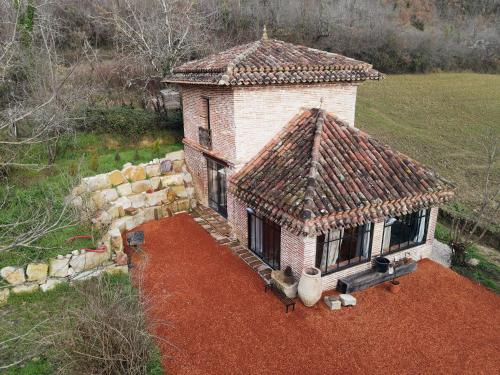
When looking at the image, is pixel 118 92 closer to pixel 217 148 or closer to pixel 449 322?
pixel 217 148

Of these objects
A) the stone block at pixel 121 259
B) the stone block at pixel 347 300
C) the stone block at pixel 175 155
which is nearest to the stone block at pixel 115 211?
the stone block at pixel 121 259

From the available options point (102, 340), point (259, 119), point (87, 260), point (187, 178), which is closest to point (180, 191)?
point (187, 178)

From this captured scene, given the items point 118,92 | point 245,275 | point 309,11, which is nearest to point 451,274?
point 245,275

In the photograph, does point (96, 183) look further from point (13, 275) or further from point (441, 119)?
point (441, 119)

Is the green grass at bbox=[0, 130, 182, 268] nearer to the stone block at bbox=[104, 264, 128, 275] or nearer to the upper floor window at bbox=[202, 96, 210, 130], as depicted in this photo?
the stone block at bbox=[104, 264, 128, 275]

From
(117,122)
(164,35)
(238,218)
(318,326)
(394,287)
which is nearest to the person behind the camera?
(318,326)

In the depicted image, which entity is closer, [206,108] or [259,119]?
[259,119]
